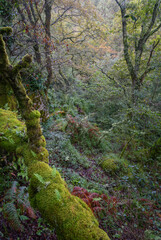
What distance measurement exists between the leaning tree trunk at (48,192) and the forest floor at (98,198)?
638 millimetres

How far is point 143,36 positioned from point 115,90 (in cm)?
349

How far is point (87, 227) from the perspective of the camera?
5.28ft

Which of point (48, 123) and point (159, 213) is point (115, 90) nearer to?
point (48, 123)

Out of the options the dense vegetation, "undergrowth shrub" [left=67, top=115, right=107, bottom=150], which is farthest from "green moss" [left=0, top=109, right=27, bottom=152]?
"undergrowth shrub" [left=67, top=115, right=107, bottom=150]

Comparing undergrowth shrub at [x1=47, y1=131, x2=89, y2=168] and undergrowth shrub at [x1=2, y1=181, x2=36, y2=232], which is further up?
undergrowth shrub at [x1=2, y1=181, x2=36, y2=232]

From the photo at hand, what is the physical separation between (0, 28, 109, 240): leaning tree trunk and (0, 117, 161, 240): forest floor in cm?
64

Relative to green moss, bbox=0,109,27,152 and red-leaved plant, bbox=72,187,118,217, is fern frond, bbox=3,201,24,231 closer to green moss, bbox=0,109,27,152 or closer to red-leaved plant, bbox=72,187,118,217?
green moss, bbox=0,109,27,152

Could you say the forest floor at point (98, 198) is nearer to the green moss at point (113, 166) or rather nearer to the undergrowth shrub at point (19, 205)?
the undergrowth shrub at point (19, 205)

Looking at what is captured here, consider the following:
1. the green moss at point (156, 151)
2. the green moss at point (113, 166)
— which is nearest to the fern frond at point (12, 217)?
the green moss at point (113, 166)

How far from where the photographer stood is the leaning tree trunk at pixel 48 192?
160 centimetres

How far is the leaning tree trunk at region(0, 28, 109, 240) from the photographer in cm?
160

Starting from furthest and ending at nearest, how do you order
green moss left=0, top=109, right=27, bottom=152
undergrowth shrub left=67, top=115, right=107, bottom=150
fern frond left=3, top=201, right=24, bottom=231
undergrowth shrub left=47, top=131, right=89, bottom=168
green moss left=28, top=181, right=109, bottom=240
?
undergrowth shrub left=67, top=115, right=107, bottom=150, undergrowth shrub left=47, top=131, right=89, bottom=168, green moss left=0, top=109, right=27, bottom=152, fern frond left=3, top=201, right=24, bottom=231, green moss left=28, top=181, right=109, bottom=240

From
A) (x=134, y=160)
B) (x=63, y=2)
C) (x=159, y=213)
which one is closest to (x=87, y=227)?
(x=159, y=213)

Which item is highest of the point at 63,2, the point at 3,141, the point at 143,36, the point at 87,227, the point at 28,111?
the point at 63,2
